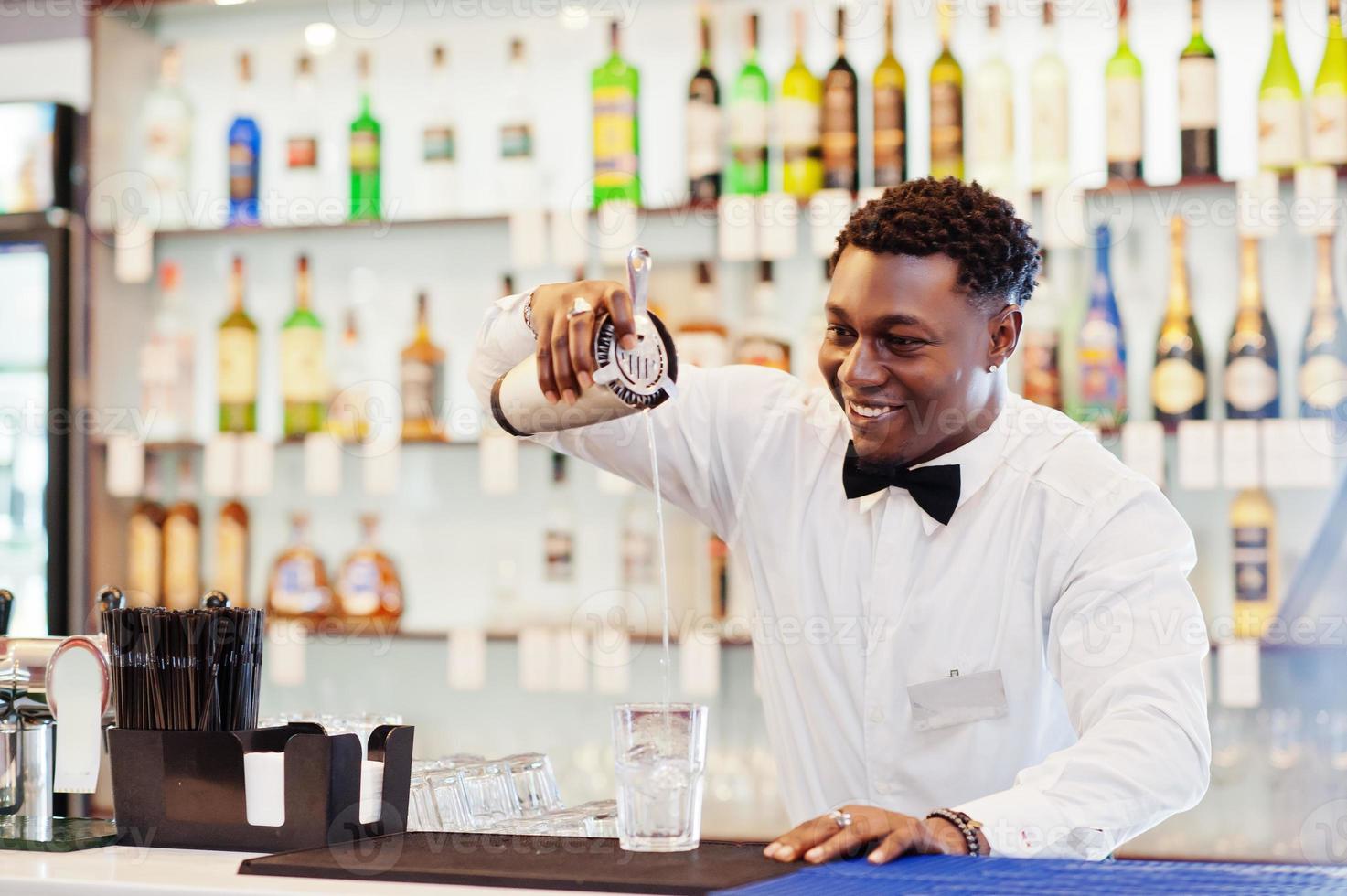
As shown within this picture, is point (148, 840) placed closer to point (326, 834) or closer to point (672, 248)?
point (326, 834)

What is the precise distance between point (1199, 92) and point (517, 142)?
1361mm

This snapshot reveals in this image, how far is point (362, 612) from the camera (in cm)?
329

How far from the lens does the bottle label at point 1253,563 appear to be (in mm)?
2850

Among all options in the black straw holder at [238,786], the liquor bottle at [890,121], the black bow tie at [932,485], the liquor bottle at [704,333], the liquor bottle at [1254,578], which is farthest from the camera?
the liquor bottle at [704,333]

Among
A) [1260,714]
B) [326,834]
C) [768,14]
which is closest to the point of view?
[326,834]

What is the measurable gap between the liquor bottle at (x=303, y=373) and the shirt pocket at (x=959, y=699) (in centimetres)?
191

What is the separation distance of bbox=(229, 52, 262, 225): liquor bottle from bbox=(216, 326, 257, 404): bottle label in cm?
25

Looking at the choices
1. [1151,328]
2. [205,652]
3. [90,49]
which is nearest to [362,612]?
[90,49]

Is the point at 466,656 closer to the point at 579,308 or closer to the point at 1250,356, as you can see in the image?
the point at 1250,356

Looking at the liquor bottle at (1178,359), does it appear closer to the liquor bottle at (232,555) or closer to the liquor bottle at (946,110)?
the liquor bottle at (946,110)

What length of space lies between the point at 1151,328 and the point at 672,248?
991mm

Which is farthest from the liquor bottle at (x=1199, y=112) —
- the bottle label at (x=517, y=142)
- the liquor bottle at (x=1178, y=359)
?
the bottle label at (x=517, y=142)

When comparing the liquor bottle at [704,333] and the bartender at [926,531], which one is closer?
the bartender at [926,531]

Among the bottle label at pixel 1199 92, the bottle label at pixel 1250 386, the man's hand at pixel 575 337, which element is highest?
the bottle label at pixel 1199 92
